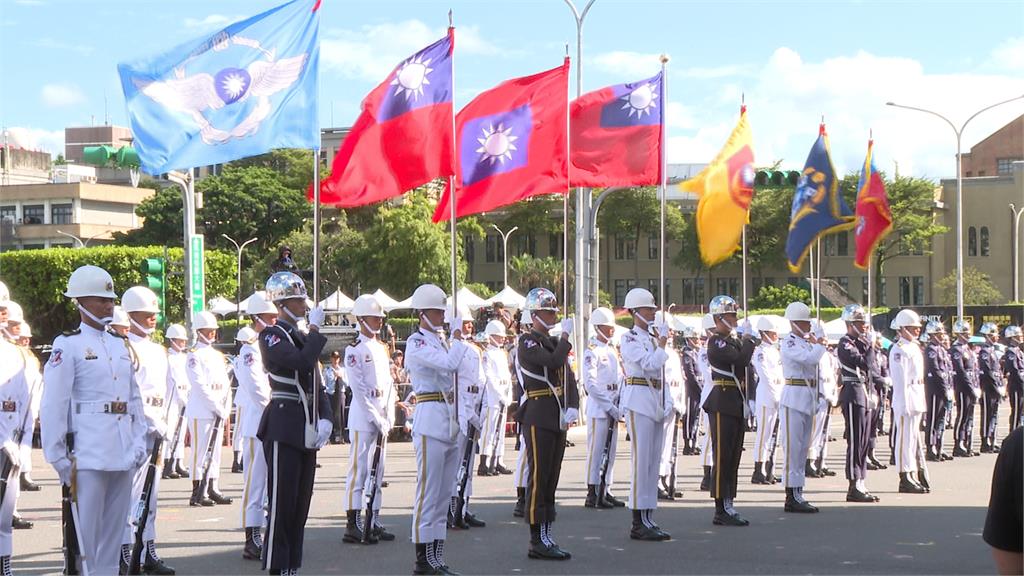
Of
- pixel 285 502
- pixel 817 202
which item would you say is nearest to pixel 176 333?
pixel 285 502

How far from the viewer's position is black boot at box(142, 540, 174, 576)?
1059 centimetres

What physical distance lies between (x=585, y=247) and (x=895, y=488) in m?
10.6

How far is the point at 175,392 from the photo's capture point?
49.3 feet

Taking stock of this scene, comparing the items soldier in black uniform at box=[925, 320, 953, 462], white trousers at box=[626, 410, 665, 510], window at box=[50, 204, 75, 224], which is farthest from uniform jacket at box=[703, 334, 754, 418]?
window at box=[50, 204, 75, 224]

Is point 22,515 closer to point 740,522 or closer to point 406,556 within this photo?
point 406,556

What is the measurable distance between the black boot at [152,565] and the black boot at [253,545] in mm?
703

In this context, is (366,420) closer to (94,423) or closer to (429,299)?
(429,299)

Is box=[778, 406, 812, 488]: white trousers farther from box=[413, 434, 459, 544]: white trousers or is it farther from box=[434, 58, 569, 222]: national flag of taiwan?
box=[413, 434, 459, 544]: white trousers

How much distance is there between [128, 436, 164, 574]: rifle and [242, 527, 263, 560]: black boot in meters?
0.90

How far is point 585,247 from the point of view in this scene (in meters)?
26.1

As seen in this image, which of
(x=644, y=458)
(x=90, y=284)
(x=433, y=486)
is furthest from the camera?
(x=644, y=458)

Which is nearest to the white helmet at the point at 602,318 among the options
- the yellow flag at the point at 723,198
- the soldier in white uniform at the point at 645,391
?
the yellow flag at the point at 723,198

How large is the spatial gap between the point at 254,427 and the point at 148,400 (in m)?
1.63

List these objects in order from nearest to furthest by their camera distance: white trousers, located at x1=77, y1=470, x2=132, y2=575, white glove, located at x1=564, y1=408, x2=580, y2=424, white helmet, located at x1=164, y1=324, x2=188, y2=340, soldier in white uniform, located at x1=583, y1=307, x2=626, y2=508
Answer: white trousers, located at x1=77, y1=470, x2=132, y2=575 < white glove, located at x1=564, y1=408, x2=580, y2=424 < soldier in white uniform, located at x1=583, y1=307, x2=626, y2=508 < white helmet, located at x1=164, y1=324, x2=188, y2=340
